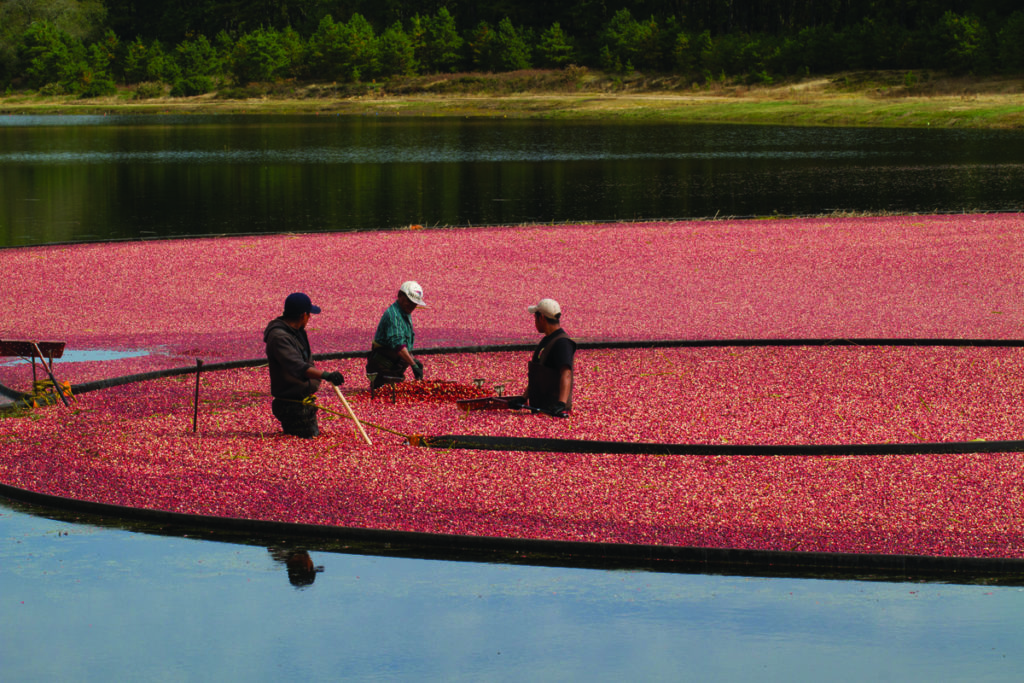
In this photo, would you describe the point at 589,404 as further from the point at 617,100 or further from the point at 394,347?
the point at 617,100

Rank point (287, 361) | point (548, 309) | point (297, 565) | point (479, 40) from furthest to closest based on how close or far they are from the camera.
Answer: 1. point (479, 40)
2. point (548, 309)
3. point (287, 361)
4. point (297, 565)

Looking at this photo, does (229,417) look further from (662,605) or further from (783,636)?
(783,636)

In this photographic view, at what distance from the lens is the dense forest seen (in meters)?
95.6

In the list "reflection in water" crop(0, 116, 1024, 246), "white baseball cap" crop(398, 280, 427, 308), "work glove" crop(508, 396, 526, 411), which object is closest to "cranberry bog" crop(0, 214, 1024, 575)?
"work glove" crop(508, 396, 526, 411)

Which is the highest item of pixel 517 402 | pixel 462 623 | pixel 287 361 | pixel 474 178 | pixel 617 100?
pixel 287 361

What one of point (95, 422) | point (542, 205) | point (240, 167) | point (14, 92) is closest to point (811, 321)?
point (95, 422)

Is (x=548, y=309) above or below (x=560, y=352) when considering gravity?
above

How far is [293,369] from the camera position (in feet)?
34.1

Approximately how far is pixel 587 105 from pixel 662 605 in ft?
296

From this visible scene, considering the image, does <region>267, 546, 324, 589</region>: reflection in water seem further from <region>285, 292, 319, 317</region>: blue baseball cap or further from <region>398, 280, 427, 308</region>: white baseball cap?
<region>398, 280, 427, 308</region>: white baseball cap

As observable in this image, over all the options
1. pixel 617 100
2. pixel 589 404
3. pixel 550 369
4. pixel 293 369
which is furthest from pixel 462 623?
pixel 617 100

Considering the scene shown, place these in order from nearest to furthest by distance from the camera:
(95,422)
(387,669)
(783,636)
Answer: (387,669) → (783,636) → (95,422)

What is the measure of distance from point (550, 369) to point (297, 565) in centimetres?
418

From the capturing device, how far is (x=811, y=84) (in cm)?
9212
